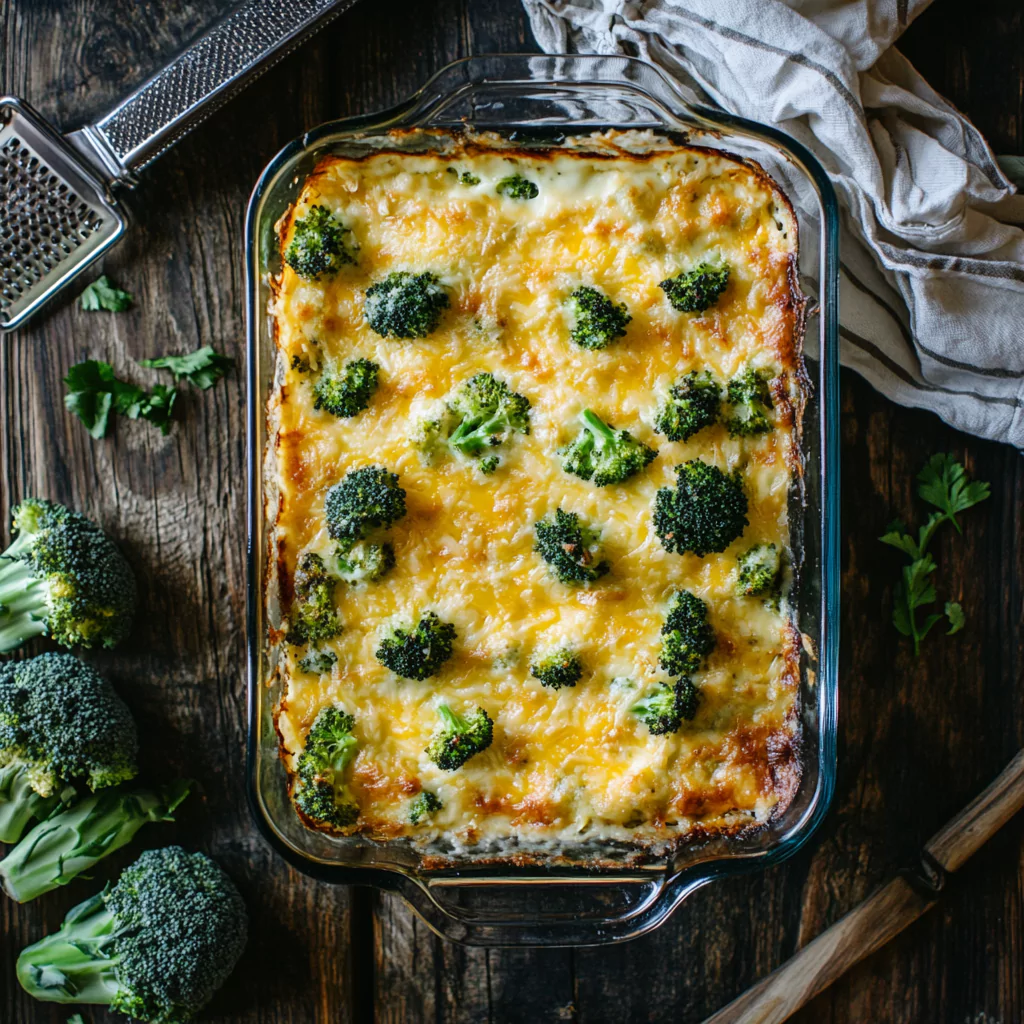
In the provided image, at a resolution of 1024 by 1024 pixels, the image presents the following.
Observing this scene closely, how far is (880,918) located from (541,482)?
1711mm

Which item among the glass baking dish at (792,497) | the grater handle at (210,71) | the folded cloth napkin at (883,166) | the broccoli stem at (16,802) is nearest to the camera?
the glass baking dish at (792,497)

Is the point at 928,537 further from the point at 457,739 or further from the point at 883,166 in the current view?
the point at 457,739

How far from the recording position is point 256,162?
115 inches

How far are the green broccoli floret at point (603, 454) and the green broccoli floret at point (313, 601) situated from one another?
67cm

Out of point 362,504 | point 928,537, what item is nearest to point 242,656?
point 362,504

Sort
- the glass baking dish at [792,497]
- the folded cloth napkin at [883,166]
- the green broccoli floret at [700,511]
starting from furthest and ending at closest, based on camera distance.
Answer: the folded cloth napkin at [883,166] < the glass baking dish at [792,497] < the green broccoli floret at [700,511]

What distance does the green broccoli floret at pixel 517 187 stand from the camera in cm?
246

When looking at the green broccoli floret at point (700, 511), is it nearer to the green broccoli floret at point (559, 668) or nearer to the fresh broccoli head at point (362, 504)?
the green broccoli floret at point (559, 668)

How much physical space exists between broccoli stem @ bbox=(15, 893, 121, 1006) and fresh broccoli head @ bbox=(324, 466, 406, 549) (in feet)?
4.78

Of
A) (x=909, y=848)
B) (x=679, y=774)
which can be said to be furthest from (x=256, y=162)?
(x=909, y=848)

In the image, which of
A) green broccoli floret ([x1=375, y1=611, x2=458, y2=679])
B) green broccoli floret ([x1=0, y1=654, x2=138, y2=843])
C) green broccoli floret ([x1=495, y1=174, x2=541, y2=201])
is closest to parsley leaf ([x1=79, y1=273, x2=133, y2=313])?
green broccoli floret ([x1=0, y1=654, x2=138, y2=843])

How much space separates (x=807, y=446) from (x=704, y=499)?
36 centimetres

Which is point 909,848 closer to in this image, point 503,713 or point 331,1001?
point 503,713

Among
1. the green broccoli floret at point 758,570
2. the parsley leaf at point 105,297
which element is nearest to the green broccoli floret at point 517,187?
the green broccoli floret at point 758,570
